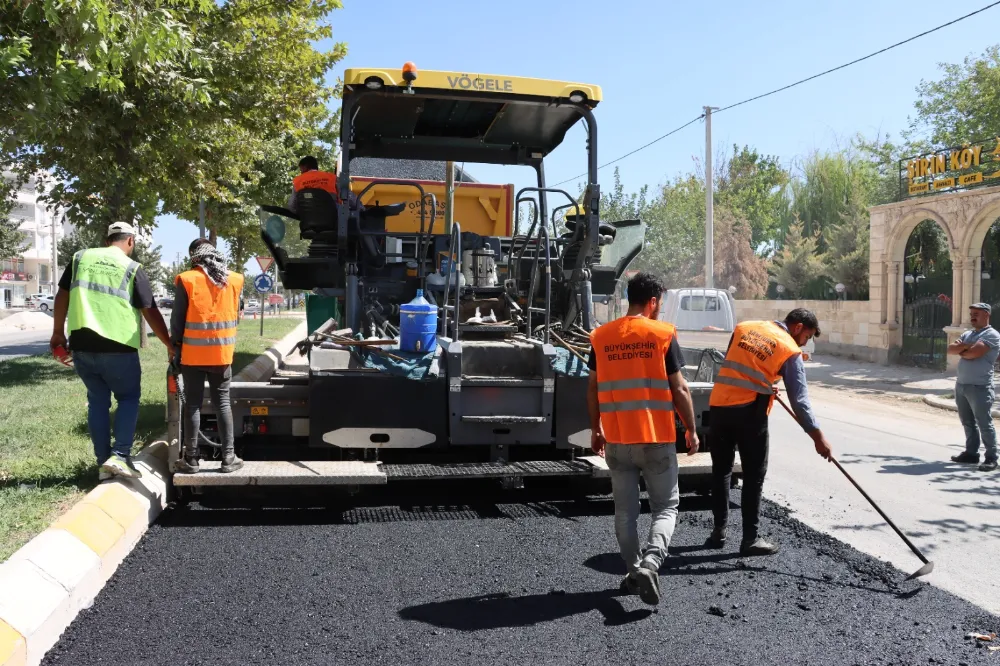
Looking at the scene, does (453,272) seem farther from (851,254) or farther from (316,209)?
(851,254)

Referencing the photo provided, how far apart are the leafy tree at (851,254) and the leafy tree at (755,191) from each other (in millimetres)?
13131

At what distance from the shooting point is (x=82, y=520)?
438cm

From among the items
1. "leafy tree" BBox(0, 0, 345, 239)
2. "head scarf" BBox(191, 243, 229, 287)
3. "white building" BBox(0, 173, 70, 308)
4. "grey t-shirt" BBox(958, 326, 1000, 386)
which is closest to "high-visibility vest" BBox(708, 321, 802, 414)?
"head scarf" BBox(191, 243, 229, 287)

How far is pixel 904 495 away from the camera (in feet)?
22.1

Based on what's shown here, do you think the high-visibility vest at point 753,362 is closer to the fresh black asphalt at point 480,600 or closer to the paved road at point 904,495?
the fresh black asphalt at point 480,600

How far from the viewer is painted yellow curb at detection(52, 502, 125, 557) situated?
4238 millimetres

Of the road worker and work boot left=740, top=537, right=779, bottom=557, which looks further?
the road worker

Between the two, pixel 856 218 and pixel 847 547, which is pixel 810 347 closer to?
pixel 856 218

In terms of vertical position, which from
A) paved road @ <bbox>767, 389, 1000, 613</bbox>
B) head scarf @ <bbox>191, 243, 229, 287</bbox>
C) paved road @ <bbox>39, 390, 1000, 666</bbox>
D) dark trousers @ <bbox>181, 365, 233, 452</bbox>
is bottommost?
paved road @ <bbox>767, 389, 1000, 613</bbox>

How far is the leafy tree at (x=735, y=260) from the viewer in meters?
43.2

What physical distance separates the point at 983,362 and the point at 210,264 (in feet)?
22.9

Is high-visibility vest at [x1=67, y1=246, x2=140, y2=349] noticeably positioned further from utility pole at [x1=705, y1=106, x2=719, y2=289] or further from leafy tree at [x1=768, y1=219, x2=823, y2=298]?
leafy tree at [x1=768, y1=219, x2=823, y2=298]

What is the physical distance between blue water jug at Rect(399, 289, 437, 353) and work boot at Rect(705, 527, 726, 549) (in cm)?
229

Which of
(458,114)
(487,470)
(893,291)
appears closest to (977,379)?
(487,470)
